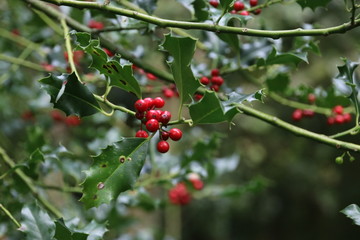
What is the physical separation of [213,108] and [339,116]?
69cm

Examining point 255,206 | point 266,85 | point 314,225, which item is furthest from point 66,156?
point 314,225

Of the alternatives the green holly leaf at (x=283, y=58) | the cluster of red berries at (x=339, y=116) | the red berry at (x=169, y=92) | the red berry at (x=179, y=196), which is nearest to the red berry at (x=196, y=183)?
the red berry at (x=179, y=196)

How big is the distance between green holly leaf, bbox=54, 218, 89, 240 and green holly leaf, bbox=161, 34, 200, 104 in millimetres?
321

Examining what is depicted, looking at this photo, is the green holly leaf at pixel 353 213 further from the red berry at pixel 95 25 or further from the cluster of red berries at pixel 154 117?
the red berry at pixel 95 25

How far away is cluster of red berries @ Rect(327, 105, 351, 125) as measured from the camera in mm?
1316

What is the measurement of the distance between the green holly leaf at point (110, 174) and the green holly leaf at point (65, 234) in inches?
2.3

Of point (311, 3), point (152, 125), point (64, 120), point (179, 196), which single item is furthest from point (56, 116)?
point (152, 125)

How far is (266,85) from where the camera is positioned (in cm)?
142

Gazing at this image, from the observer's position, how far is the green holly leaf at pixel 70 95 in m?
0.80

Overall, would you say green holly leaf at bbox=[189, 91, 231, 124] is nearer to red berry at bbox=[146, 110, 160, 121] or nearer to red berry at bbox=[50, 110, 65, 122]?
red berry at bbox=[146, 110, 160, 121]

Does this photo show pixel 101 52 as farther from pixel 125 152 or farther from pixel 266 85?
pixel 266 85

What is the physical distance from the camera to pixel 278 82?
4.59ft

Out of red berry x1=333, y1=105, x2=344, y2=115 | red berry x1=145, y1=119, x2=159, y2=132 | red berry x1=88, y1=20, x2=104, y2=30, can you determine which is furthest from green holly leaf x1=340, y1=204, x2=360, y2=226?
red berry x1=88, y1=20, x2=104, y2=30

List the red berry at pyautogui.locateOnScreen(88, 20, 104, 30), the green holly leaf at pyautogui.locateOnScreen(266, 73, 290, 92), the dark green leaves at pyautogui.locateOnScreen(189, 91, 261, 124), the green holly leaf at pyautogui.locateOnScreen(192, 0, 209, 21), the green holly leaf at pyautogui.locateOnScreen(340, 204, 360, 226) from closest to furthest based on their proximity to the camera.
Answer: the dark green leaves at pyautogui.locateOnScreen(189, 91, 261, 124) → the green holly leaf at pyautogui.locateOnScreen(340, 204, 360, 226) → the green holly leaf at pyautogui.locateOnScreen(192, 0, 209, 21) → the green holly leaf at pyautogui.locateOnScreen(266, 73, 290, 92) → the red berry at pyautogui.locateOnScreen(88, 20, 104, 30)
